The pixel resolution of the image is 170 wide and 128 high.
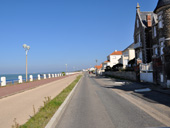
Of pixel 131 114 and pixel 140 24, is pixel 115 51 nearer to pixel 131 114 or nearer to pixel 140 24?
pixel 140 24

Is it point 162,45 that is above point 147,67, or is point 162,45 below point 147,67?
above

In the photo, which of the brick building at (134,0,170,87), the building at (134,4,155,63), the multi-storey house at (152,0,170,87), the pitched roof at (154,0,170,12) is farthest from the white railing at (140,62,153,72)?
the building at (134,4,155,63)

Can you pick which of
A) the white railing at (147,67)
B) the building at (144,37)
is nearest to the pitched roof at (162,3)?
the white railing at (147,67)

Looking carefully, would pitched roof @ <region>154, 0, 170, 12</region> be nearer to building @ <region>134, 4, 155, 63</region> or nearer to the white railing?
the white railing

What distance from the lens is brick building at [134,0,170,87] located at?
15047mm

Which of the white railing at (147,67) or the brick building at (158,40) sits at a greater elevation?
the brick building at (158,40)

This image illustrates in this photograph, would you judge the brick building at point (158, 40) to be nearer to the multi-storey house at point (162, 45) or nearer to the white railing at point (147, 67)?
the multi-storey house at point (162, 45)

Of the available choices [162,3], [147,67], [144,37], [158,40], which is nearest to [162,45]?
[158,40]

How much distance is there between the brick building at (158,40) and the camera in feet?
49.4

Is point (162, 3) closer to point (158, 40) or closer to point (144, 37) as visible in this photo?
point (158, 40)

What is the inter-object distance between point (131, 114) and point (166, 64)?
951cm

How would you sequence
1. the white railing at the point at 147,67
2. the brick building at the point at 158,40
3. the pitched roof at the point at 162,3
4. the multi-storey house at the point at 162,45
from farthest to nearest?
the white railing at the point at 147,67 → the pitched roof at the point at 162,3 → the brick building at the point at 158,40 → the multi-storey house at the point at 162,45

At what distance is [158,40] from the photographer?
2373 cm

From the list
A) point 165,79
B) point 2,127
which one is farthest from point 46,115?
point 165,79
